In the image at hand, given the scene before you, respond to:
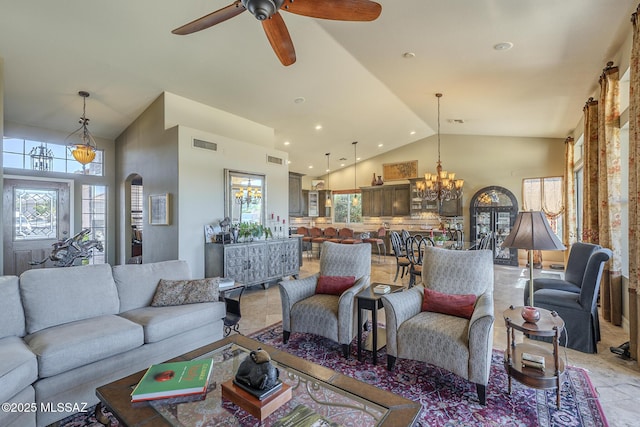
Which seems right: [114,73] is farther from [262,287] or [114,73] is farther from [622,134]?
[622,134]

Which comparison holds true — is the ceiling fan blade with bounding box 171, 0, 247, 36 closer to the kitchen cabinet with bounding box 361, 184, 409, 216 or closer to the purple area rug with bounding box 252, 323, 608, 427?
the purple area rug with bounding box 252, 323, 608, 427

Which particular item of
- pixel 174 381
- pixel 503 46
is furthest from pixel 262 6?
pixel 503 46

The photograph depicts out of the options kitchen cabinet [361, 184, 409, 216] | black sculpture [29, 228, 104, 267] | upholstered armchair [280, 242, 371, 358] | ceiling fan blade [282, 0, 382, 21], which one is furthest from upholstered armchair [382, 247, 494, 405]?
kitchen cabinet [361, 184, 409, 216]

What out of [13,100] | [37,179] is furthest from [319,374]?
[37,179]

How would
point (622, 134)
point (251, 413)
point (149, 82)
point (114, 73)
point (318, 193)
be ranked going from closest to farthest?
point (251, 413)
point (622, 134)
point (114, 73)
point (149, 82)
point (318, 193)

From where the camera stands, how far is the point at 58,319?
246cm

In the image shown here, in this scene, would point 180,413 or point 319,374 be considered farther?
point 319,374

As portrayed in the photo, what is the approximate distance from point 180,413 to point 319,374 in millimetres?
743

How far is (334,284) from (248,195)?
342cm

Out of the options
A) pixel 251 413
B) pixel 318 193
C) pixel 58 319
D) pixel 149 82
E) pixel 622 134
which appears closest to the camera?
pixel 251 413

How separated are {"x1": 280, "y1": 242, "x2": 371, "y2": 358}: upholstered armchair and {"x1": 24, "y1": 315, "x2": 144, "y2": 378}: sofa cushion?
137 centimetres

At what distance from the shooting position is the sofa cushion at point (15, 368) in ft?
5.60

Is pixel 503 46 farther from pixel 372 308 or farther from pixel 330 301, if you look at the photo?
pixel 330 301

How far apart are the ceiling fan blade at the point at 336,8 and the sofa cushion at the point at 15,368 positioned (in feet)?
9.09
